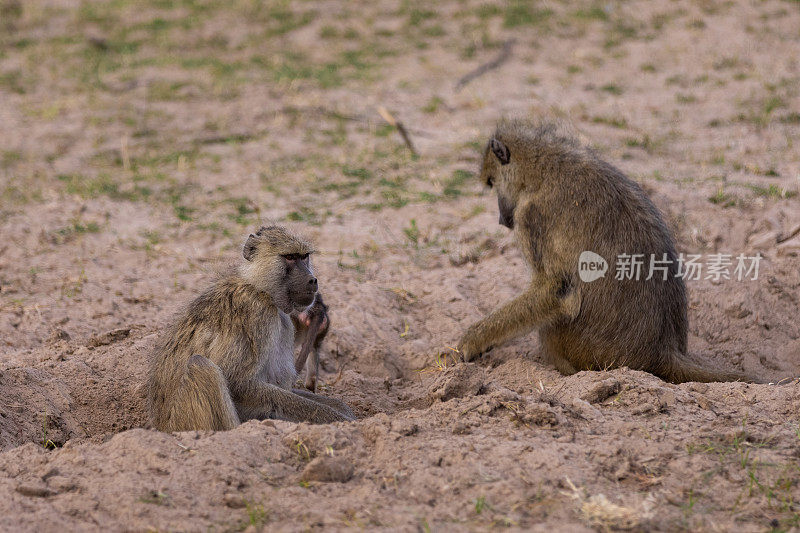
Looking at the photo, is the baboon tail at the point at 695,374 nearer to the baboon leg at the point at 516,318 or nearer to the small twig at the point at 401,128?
the baboon leg at the point at 516,318

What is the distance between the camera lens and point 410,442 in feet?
11.1

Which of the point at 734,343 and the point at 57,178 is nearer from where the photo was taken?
the point at 734,343

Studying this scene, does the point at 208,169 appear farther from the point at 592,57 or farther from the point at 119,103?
the point at 592,57

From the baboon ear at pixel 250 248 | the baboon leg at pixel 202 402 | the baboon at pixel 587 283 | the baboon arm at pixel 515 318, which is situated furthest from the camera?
the baboon arm at pixel 515 318

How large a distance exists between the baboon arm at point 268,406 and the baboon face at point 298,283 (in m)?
0.43

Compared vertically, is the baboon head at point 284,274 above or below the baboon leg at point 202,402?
above

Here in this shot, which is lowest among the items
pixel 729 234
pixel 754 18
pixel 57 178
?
pixel 729 234

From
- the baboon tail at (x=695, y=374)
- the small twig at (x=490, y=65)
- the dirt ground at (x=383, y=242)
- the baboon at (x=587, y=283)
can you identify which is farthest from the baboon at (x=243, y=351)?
the small twig at (x=490, y=65)

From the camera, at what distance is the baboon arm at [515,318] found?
15.1ft

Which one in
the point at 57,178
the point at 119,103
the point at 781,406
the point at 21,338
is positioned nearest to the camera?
the point at 781,406

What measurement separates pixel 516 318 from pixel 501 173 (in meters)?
0.86

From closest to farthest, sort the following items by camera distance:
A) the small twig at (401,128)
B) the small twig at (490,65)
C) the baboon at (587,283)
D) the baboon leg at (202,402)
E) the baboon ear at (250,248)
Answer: the baboon leg at (202,402) < the baboon ear at (250,248) < the baboon at (587,283) < the small twig at (401,128) < the small twig at (490,65)

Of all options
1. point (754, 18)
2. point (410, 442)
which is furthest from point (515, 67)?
point (410, 442)

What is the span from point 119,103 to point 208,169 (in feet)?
8.30
